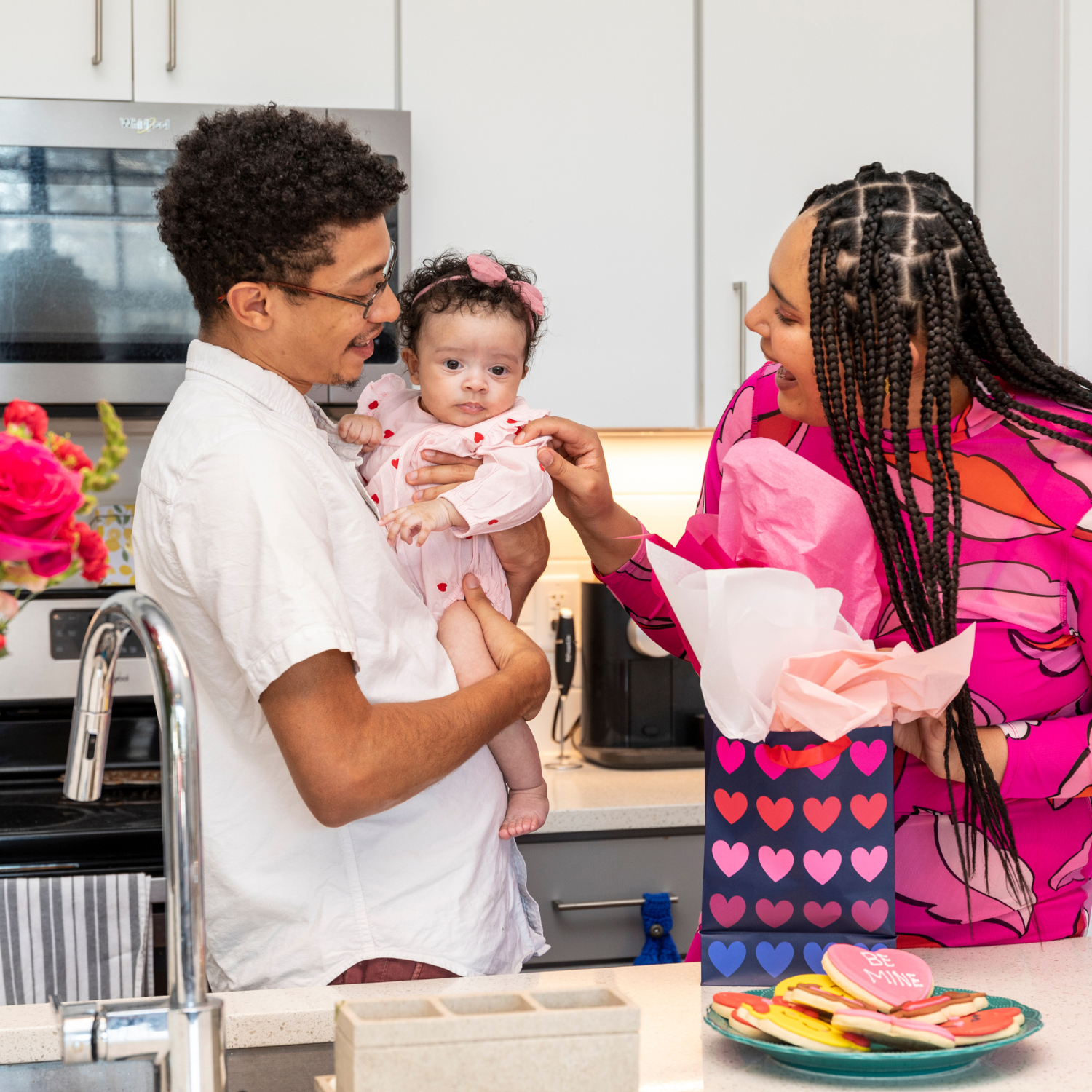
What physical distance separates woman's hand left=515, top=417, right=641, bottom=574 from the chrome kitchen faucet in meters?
0.70

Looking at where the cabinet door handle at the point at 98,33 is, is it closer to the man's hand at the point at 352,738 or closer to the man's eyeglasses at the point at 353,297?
the man's eyeglasses at the point at 353,297

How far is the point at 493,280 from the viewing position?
1.56 m

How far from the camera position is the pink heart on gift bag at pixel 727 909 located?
0.97 metres

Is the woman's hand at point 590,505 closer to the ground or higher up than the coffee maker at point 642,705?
higher up

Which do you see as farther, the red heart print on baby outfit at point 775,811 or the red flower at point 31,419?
the red heart print on baby outfit at point 775,811

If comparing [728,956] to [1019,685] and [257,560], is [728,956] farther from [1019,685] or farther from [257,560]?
[257,560]

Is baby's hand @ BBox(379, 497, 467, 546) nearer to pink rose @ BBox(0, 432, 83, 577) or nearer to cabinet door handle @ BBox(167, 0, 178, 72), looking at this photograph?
pink rose @ BBox(0, 432, 83, 577)

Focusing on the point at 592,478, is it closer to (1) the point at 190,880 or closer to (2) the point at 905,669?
(2) the point at 905,669

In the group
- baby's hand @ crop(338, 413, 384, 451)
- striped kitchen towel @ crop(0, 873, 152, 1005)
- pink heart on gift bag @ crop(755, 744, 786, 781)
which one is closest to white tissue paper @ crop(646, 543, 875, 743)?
pink heart on gift bag @ crop(755, 744, 786, 781)

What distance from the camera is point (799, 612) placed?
3.04 feet

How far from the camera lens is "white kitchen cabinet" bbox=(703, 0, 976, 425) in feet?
7.16

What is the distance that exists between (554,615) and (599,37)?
114 centimetres

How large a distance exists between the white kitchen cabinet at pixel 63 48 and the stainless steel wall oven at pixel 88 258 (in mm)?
58

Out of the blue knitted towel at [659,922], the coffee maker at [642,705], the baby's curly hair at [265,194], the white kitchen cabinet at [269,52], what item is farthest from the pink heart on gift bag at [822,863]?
the white kitchen cabinet at [269,52]
